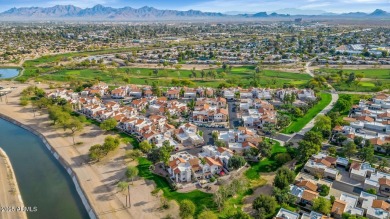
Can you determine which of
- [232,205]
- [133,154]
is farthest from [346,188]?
[133,154]

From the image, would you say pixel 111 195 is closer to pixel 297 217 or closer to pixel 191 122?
pixel 297 217

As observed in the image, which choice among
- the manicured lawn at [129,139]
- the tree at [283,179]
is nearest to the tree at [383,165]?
the tree at [283,179]

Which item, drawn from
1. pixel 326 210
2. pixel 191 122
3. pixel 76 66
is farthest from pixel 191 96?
pixel 76 66

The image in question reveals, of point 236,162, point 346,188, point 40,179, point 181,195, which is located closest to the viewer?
point 181,195

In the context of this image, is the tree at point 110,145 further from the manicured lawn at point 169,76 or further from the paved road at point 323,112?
the manicured lawn at point 169,76

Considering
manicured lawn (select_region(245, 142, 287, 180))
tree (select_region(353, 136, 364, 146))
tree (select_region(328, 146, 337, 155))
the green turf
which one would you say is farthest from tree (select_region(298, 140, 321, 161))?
the green turf

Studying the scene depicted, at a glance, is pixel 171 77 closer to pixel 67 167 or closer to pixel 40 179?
pixel 67 167

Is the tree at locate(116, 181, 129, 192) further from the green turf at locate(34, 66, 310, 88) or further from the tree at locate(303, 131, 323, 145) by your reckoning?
the green turf at locate(34, 66, 310, 88)
